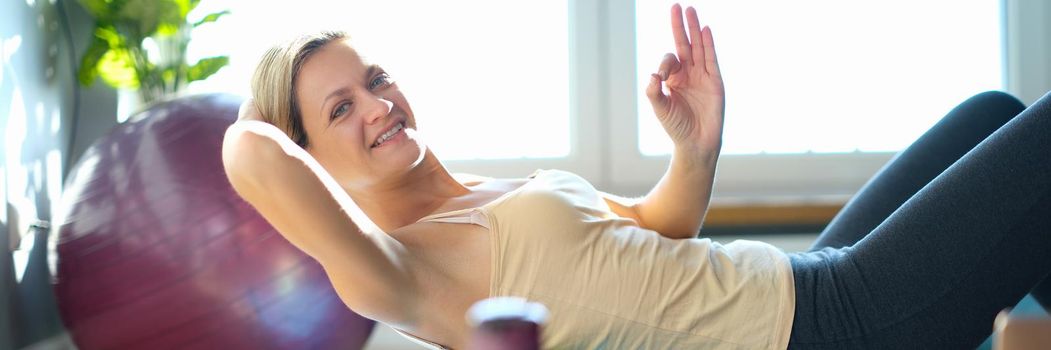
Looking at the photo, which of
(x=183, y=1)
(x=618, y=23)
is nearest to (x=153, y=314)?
(x=183, y=1)

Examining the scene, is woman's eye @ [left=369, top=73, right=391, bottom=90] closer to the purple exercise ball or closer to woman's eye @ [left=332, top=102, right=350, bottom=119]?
woman's eye @ [left=332, top=102, right=350, bottom=119]

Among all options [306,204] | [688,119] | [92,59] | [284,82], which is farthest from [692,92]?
[92,59]

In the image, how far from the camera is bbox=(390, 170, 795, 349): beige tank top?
1384 mm

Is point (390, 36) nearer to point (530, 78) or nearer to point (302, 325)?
point (530, 78)

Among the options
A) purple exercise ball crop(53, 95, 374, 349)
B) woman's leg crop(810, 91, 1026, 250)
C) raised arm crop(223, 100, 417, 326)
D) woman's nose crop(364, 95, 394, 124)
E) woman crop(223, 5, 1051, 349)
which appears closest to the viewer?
raised arm crop(223, 100, 417, 326)

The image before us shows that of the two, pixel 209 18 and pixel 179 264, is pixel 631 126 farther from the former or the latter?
pixel 179 264

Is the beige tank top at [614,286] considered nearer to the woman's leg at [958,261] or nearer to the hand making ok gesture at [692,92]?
the woman's leg at [958,261]

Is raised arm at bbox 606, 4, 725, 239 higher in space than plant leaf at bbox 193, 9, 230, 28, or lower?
lower

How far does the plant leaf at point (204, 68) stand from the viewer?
2.68m

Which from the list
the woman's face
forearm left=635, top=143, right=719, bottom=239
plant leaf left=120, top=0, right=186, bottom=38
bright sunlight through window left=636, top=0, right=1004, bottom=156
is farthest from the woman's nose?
bright sunlight through window left=636, top=0, right=1004, bottom=156

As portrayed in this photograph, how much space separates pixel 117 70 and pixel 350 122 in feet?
4.60

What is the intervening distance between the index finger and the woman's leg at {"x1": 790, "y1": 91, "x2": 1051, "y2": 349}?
0.39m

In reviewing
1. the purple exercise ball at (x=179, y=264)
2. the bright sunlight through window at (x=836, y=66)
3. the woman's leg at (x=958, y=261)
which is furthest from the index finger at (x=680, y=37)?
the bright sunlight through window at (x=836, y=66)

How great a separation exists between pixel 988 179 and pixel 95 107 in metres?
2.30
